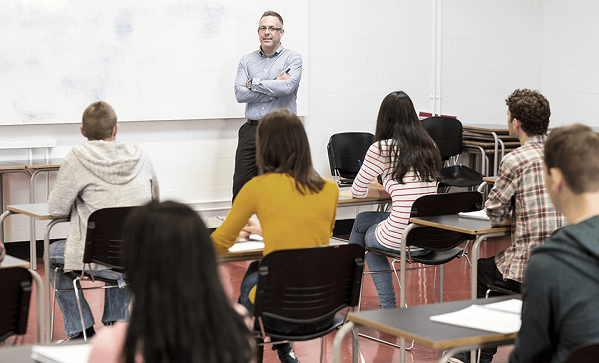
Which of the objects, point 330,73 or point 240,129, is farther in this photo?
point 330,73

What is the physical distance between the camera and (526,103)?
3111mm

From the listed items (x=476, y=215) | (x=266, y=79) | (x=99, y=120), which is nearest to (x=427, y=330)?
(x=476, y=215)

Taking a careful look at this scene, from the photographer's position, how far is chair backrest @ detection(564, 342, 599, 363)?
57.0 inches

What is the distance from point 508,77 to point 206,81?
324cm

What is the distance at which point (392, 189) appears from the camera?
3.87m

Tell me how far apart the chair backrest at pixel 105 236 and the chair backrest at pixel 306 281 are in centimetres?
100

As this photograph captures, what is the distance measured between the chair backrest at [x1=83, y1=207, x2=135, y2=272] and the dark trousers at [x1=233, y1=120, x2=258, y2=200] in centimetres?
245

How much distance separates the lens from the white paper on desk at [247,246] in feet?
9.38

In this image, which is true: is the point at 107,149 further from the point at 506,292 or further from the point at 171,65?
the point at 171,65

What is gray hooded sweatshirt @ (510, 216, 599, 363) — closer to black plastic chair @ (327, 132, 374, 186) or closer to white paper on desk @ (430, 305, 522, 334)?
white paper on desk @ (430, 305, 522, 334)

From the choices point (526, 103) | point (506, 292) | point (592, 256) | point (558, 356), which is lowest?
point (506, 292)

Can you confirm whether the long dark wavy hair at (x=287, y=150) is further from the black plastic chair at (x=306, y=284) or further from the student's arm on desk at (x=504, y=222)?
the student's arm on desk at (x=504, y=222)

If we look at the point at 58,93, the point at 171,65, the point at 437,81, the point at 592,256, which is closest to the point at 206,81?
the point at 171,65

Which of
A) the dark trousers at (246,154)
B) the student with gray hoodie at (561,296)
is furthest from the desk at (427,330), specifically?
the dark trousers at (246,154)
